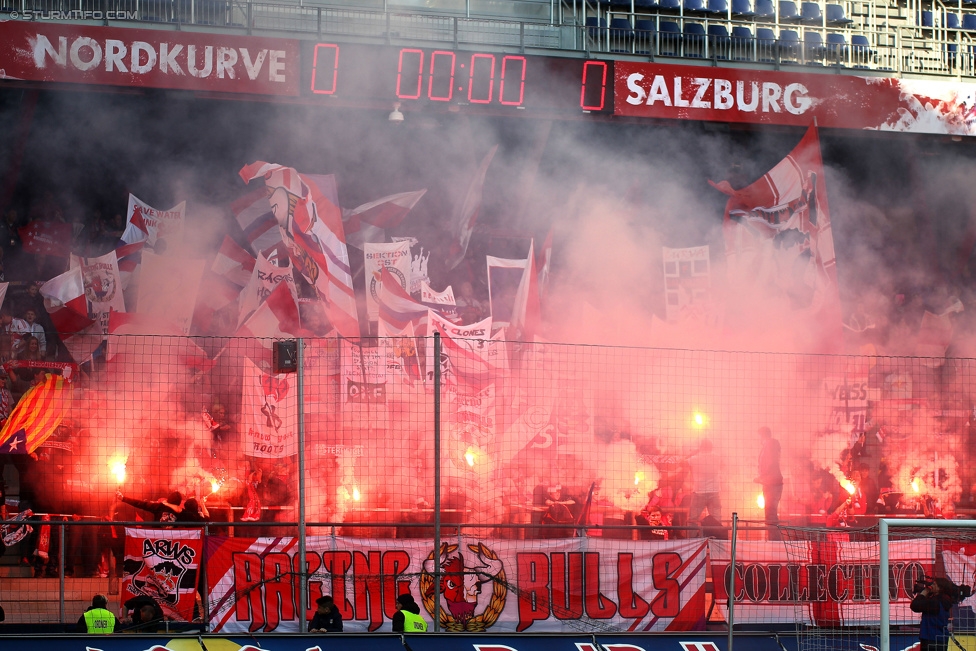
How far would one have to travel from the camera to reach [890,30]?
15258mm

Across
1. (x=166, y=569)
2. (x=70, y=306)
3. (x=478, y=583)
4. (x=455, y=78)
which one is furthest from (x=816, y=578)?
(x=70, y=306)

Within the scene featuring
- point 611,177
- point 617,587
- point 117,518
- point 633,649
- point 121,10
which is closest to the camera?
point 633,649

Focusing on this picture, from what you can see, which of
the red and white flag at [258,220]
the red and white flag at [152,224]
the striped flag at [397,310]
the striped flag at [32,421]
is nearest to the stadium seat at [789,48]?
the striped flag at [397,310]

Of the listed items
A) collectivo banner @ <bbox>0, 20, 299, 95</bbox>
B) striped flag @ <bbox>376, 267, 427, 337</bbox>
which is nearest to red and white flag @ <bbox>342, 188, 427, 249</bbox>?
striped flag @ <bbox>376, 267, 427, 337</bbox>

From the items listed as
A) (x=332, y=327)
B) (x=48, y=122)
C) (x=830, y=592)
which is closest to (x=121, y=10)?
(x=48, y=122)

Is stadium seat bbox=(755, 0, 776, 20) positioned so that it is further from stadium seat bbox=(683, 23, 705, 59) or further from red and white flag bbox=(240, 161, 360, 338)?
red and white flag bbox=(240, 161, 360, 338)

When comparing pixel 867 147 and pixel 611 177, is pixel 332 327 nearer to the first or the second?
pixel 611 177

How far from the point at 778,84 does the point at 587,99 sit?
2.57 metres

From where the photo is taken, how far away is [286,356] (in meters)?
7.17

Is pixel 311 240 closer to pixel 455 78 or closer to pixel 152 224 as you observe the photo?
pixel 152 224

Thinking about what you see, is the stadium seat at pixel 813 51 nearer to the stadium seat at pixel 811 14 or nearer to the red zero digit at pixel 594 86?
the stadium seat at pixel 811 14

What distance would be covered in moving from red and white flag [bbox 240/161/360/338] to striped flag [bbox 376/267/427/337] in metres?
0.37

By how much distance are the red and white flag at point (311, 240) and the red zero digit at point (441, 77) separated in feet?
7.01

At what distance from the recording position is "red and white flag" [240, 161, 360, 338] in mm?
13516
